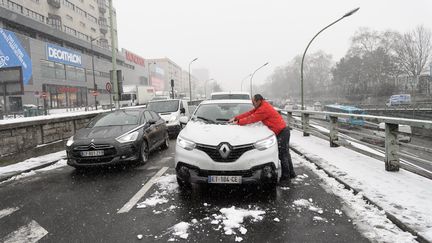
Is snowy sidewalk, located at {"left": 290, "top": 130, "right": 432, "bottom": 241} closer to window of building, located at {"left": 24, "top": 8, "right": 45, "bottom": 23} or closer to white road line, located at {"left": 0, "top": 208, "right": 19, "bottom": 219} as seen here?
white road line, located at {"left": 0, "top": 208, "right": 19, "bottom": 219}

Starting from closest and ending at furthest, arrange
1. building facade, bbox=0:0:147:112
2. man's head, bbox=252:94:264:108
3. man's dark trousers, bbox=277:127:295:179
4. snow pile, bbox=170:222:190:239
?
snow pile, bbox=170:222:190:239
man's head, bbox=252:94:264:108
man's dark trousers, bbox=277:127:295:179
building facade, bbox=0:0:147:112

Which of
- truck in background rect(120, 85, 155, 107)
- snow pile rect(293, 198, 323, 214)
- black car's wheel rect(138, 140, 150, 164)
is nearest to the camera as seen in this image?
snow pile rect(293, 198, 323, 214)

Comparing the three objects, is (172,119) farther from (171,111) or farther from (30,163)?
(30,163)

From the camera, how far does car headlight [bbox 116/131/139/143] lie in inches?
289

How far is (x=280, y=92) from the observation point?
139875 mm

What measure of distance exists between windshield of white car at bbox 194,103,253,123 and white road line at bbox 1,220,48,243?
11.4 feet

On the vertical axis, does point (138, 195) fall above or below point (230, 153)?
below

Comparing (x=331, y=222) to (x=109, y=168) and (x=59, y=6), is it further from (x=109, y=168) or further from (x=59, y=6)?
(x=59, y=6)

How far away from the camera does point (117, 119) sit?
8797mm

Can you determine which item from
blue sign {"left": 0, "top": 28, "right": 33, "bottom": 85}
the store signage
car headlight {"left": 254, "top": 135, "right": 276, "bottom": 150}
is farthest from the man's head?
the store signage

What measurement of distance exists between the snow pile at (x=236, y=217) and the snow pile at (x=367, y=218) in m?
0.76

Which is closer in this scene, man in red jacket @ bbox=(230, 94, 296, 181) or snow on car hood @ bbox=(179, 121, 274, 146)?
snow on car hood @ bbox=(179, 121, 274, 146)

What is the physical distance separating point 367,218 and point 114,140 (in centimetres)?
518

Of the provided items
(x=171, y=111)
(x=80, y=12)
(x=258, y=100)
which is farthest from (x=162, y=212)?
(x=80, y=12)
